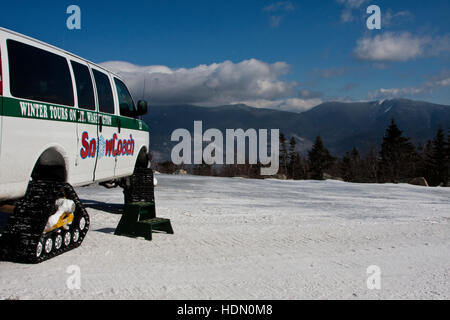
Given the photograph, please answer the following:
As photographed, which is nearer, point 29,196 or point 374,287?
point 374,287

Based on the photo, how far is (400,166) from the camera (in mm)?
50406

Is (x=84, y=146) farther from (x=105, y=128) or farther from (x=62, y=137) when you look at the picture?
(x=105, y=128)

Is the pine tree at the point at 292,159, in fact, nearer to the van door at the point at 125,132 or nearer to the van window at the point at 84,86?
the van door at the point at 125,132

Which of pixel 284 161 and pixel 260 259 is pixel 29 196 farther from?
pixel 284 161

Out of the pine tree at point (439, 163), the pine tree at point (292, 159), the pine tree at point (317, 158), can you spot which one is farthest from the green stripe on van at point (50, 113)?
the pine tree at point (317, 158)

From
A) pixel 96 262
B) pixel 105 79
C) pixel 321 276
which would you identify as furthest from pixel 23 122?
pixel 321 276

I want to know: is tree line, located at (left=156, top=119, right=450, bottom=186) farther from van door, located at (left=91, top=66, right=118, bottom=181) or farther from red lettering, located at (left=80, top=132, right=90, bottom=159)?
red lettering, located at (left=80, top=132, right=90, bottom=159)

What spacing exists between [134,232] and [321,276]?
2.92 m

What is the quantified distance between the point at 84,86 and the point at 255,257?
11.1 feet

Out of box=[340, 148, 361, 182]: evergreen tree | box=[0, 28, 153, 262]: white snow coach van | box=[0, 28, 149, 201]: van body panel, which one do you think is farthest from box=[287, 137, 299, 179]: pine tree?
box=[0, 28, 153, 262]: white snow coach van

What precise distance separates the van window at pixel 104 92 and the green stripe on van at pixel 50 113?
0.12 metres

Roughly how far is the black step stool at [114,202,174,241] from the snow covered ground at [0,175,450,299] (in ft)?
0.60

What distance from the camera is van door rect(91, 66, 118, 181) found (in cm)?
627

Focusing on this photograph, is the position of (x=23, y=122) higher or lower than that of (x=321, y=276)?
higher
